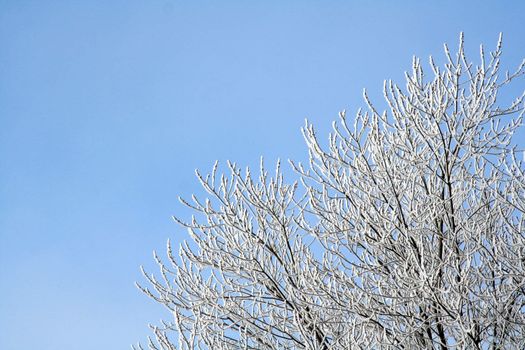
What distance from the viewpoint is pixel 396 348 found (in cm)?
484

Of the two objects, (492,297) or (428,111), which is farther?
(428,111)

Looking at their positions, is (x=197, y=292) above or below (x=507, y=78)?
below

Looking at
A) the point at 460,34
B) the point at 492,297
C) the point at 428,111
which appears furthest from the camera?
the point at 428,111

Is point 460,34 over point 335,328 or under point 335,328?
over

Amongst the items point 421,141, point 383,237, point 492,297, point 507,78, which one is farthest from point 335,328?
point 507,78

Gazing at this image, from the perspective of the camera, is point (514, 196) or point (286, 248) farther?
point (286, 248)

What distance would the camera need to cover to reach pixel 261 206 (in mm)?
5625

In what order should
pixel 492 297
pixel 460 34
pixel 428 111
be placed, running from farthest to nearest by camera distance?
Result: pixel 428 111
pixel 460 34
pixel 492 297

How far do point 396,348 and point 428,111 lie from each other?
1.97 m

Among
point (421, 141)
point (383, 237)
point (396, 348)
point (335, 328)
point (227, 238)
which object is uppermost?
point (421, 141)

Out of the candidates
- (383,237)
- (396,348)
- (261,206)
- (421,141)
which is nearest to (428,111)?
(421,141)

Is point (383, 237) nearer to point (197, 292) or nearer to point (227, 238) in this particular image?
point (227, 238)

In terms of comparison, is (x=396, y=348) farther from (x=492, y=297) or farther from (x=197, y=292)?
(x=197, y=292)

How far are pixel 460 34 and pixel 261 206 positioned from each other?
2119 mm
